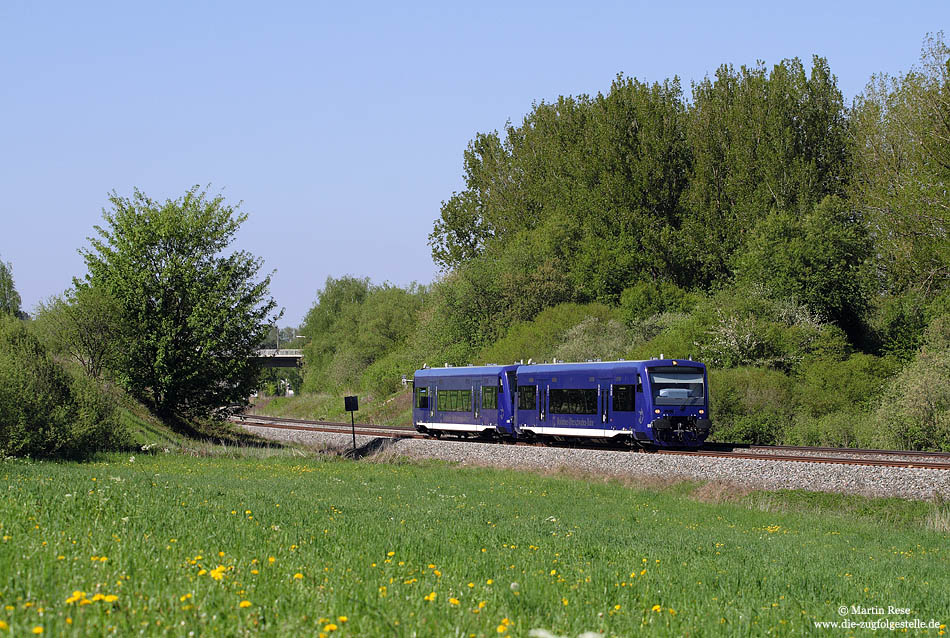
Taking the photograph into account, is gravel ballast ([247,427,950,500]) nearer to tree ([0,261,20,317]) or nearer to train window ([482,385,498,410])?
train window ([482,385,498,410])

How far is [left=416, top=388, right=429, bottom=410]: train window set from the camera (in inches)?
1623

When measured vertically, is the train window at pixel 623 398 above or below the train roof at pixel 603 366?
below

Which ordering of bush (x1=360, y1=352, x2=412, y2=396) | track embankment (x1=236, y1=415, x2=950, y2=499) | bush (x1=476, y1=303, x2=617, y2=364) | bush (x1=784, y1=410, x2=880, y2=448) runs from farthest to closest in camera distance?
Answer: bush (x1=360, y1=352, x2=412, y2=396)
bush (x1=476, y1=303, x2=617, y2=364)
bush (x1=784, y1=410, x2=880, y2=448)
track embankment (x1=236, y1=415, x2=950, y2=499)

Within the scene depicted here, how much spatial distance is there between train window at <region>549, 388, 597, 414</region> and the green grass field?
13.3 m

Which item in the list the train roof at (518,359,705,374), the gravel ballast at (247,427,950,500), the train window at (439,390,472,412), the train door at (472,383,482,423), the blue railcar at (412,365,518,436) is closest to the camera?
the gravel ballast at (247,427,950,500)

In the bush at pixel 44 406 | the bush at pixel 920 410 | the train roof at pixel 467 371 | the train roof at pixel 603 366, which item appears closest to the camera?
the bush at pixel 44 406

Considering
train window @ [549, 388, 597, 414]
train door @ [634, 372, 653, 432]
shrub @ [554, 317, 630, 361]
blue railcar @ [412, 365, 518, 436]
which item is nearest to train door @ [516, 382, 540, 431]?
blue railcar @ [412, 365, 518, 436]

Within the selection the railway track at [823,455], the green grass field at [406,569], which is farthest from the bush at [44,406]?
the railway track at [823,455]

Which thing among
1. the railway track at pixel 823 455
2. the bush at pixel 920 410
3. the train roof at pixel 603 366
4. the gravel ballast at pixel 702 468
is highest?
the train roof at pixel 603 366

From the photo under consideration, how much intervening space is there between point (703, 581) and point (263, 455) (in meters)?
27.0

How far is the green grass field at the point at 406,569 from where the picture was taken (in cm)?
625

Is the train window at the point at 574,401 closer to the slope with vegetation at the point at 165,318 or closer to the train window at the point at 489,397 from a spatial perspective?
the train window at the point at 489,397

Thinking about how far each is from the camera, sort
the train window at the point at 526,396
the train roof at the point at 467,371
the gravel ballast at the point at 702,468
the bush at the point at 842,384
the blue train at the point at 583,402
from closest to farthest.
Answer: the gravel ballast at the point at 702,468 < the blue train at the point at 583,402 < the train window at the point at 526,396 < the train roof at the point at 467,371 < the bush at the point at 842,384

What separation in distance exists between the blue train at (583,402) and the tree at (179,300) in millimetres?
9828
